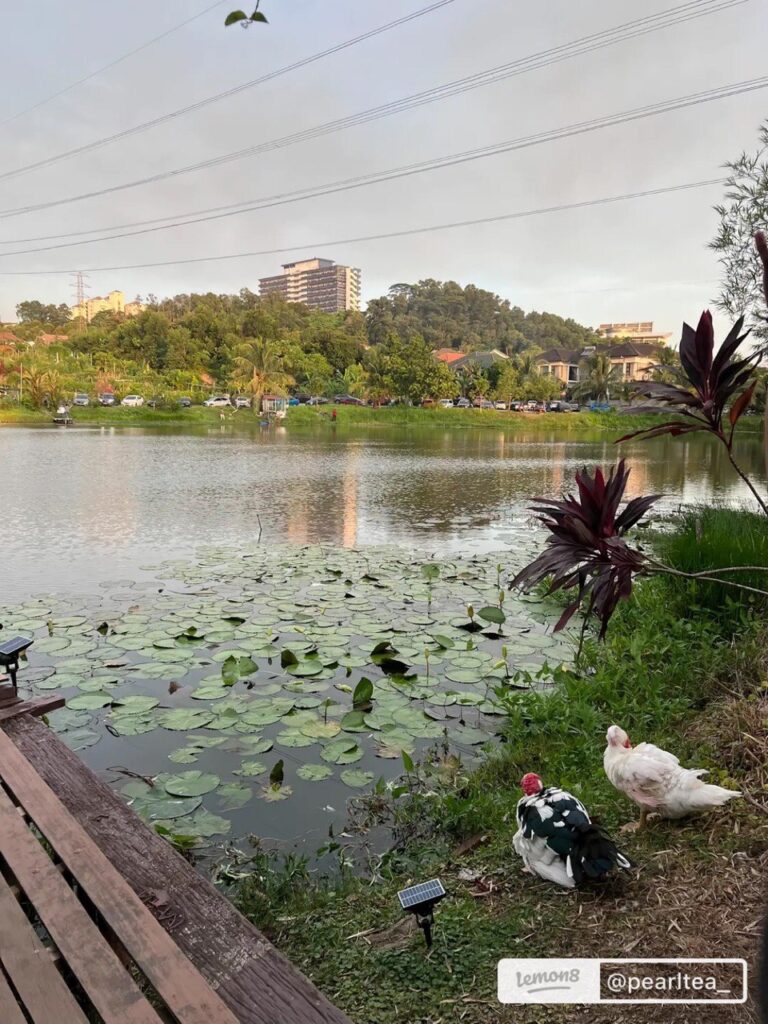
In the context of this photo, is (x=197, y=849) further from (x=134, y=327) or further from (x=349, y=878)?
(x=134, y=327)

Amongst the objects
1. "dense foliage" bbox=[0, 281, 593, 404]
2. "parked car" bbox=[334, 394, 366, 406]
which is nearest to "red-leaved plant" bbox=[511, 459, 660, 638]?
"dense foliage" bbox=[0, 281, 593, 404]

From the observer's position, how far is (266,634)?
4621 mm

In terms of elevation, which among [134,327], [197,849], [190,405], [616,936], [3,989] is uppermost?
[134,327]

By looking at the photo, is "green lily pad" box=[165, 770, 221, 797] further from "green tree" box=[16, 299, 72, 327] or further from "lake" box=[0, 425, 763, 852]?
"green tree" box=[16, 299, 72, 327]

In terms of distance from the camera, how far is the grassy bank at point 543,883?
5.57 feet

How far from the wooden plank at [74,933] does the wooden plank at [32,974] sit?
0.03m

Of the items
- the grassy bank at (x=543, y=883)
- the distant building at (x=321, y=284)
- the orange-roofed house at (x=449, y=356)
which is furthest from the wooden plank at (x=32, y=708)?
the distant building at (x=321, y=284)

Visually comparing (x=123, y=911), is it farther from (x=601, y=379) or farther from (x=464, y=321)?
(x=464, y=321)

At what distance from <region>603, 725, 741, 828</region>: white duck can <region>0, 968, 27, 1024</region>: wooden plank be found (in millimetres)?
1690

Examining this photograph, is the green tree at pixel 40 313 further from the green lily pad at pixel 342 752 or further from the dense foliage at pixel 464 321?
the green lily pad at pixel 342 752

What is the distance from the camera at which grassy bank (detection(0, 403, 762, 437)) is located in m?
36.3

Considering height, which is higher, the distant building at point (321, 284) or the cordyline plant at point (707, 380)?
the distant building at point (321, 284)

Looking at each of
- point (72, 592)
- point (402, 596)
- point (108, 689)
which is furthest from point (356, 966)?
point (72, 592)

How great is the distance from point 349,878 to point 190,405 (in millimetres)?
42099
